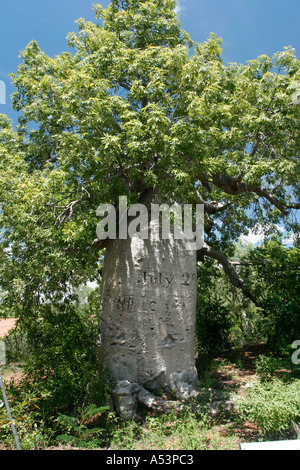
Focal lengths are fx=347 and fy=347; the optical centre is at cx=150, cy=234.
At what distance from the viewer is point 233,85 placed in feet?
21.9

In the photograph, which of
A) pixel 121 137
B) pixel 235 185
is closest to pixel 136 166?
pixel 121 137

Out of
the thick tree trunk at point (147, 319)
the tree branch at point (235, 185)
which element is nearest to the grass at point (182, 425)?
the thick tree trunk at point (147, 319)

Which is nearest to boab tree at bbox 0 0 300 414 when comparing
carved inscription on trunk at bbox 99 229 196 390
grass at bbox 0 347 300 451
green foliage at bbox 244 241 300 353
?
carved inscription on trunk at bbox 99 229 196 390

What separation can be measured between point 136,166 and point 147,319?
2.19 meters

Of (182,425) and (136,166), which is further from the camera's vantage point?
(136,166)

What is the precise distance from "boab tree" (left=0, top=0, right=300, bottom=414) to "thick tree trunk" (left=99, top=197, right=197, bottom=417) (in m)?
0.01

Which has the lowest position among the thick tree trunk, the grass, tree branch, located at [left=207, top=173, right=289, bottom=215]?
the grass

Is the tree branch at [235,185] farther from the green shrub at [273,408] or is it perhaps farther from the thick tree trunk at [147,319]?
the green shrub at [273,408]

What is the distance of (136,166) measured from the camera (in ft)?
16.6

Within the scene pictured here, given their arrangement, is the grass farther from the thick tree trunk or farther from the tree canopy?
the tree canopy

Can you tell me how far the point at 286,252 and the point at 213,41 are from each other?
3.88m

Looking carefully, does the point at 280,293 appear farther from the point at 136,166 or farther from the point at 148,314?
the point at 136,166

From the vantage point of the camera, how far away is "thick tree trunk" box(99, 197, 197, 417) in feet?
15.2

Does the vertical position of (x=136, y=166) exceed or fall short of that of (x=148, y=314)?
it exceeds it
